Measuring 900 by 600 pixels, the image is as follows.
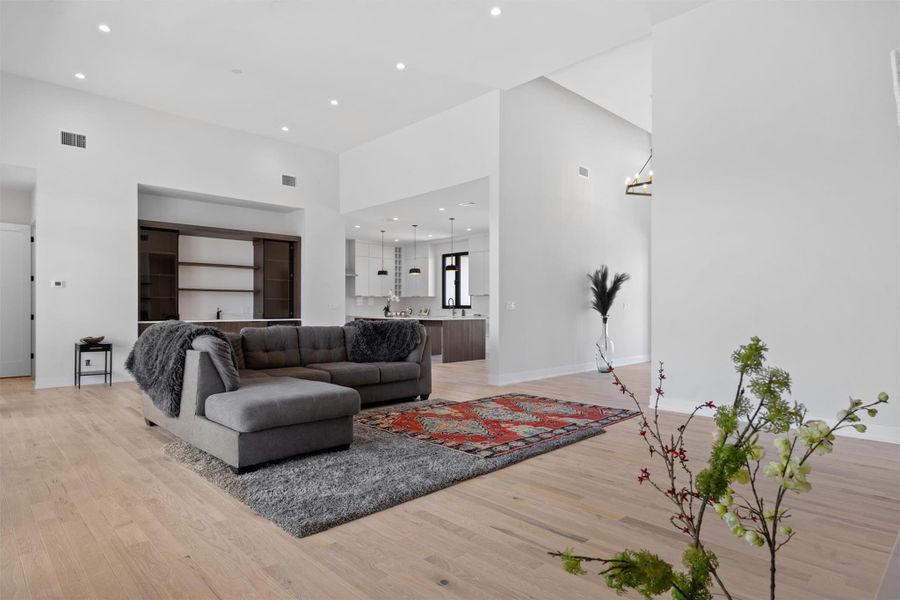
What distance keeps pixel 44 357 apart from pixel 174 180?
9.48 ft

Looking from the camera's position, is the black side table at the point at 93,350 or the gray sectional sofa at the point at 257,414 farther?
the black side table at the point at 93,350

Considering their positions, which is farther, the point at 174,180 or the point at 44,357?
the point at 174,180

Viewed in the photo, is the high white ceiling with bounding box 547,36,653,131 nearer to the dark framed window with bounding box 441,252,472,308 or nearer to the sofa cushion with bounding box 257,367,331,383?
the sofa cushion with bounding box 257,367,331,383

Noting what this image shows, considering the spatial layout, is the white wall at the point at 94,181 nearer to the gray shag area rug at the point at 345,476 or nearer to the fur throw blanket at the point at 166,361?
the fur throw blanket at the point at 166,361

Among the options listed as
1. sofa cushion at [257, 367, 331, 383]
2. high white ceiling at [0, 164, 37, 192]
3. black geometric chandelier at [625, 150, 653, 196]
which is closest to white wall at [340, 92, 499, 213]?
black geometric chandelier at [625, 150, 653, 196]

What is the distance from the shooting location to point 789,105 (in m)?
4.36

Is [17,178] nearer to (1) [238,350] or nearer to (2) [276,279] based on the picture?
(2) [276,279]

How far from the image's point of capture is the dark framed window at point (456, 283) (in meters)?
12.5

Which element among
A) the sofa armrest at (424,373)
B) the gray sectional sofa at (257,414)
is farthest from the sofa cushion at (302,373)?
the sofa armrest at (424,373)

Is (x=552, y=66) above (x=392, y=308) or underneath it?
above

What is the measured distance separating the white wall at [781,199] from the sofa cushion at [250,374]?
379 cm

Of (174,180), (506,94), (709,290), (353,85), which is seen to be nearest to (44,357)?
(174,180)

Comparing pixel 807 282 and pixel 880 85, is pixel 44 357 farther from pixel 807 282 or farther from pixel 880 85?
pixel 880 85

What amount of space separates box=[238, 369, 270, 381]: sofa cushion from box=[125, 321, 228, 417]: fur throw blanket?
1.75 ft
